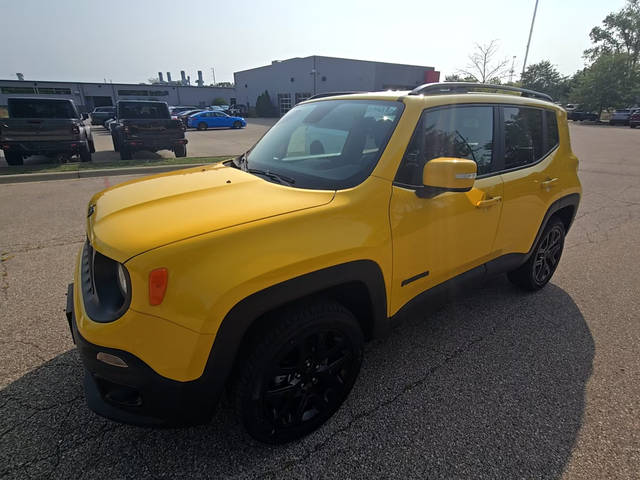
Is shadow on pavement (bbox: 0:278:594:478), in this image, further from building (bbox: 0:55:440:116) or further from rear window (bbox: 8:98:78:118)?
building (bbox: 0:55:440:116)

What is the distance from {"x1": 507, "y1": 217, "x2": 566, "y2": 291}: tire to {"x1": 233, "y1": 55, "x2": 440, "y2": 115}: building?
33541 mm

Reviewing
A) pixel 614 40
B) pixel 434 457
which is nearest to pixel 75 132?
pixel 434 457

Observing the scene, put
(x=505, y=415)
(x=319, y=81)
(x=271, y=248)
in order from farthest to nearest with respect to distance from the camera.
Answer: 1. (x=319, y=81)
2. (x=505, y=415)
3. (x=271, y=248)

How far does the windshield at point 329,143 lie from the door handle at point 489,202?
878 mm

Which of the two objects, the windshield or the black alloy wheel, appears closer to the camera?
the windshield

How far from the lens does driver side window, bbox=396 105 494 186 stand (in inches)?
84.6

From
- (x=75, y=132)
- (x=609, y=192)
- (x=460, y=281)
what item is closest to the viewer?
(x=460, y=281)

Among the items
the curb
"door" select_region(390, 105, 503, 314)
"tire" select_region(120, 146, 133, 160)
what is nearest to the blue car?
"tire" select_region(120, 146, 133, 160)

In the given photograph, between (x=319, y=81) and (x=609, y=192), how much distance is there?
35.3 metres

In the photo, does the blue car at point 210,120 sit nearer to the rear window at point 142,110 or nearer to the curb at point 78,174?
the rear window at point 142,110

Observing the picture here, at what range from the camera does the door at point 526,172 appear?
285cm

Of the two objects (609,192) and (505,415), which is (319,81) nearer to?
(609,192)

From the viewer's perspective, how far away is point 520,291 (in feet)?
12.0

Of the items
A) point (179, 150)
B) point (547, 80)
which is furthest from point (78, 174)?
point (547, 80)
